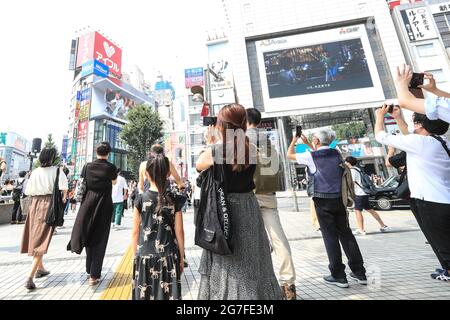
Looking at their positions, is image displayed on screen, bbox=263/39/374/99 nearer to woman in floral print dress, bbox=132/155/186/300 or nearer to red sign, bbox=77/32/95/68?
woman in floral print dress, bbox=132/155/186/300

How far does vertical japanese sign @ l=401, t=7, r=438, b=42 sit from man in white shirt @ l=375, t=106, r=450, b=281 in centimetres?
3742

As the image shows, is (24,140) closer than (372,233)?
No

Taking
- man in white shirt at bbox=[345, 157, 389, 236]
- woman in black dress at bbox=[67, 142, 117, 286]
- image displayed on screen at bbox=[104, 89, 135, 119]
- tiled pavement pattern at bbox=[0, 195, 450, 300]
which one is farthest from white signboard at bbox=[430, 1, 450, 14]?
image displayed on screen at bbox=[104, 89, 135, 119]

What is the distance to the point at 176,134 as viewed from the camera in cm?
5203

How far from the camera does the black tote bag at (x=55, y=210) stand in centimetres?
321

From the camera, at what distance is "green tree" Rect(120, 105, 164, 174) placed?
26328 mm

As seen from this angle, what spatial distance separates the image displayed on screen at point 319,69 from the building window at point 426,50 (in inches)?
311

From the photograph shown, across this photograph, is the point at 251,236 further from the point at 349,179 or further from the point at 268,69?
the point at 268,69

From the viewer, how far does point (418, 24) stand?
2953 centimetres

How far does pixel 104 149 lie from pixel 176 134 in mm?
49884

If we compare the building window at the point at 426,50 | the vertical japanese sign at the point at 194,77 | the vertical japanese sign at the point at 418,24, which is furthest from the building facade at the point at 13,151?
the building window at the point at 426,50

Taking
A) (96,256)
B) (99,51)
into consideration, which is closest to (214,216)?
(96,256)

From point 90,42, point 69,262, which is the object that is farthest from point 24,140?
point 69,262
